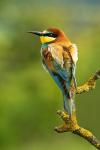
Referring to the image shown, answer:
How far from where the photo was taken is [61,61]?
9.83ft

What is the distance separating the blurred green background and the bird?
18.6 ft

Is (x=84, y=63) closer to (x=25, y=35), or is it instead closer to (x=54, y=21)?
(x=25, y=35)

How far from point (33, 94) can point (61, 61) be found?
23.1 feet

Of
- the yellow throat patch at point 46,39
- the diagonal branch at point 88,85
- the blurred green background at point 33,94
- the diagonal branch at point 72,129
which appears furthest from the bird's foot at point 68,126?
the blurred green background at point 33,94

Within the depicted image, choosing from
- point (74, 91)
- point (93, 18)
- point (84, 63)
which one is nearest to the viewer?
point (74, 91)

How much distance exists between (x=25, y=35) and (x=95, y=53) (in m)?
0.85

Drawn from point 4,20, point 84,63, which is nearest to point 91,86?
point 84,63

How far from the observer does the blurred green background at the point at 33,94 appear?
9539mm

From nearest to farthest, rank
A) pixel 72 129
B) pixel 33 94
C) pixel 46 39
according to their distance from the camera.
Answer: pixel 72 129 → pixel 46 39 → pixel 33 94

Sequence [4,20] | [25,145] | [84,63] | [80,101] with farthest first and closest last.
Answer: [4,20] < [84,63] < [80,101] < [25,145]

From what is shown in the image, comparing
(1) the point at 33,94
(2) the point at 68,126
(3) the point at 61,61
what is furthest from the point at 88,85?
(1) the point at 33,94

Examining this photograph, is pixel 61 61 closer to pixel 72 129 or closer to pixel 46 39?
pixel 46 39

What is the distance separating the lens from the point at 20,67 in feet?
35.8

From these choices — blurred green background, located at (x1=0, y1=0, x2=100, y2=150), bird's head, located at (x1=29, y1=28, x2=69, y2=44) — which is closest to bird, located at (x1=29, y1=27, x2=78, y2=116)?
bird's head, located at (x1=29, y1=28, x2=69, y2=44)
